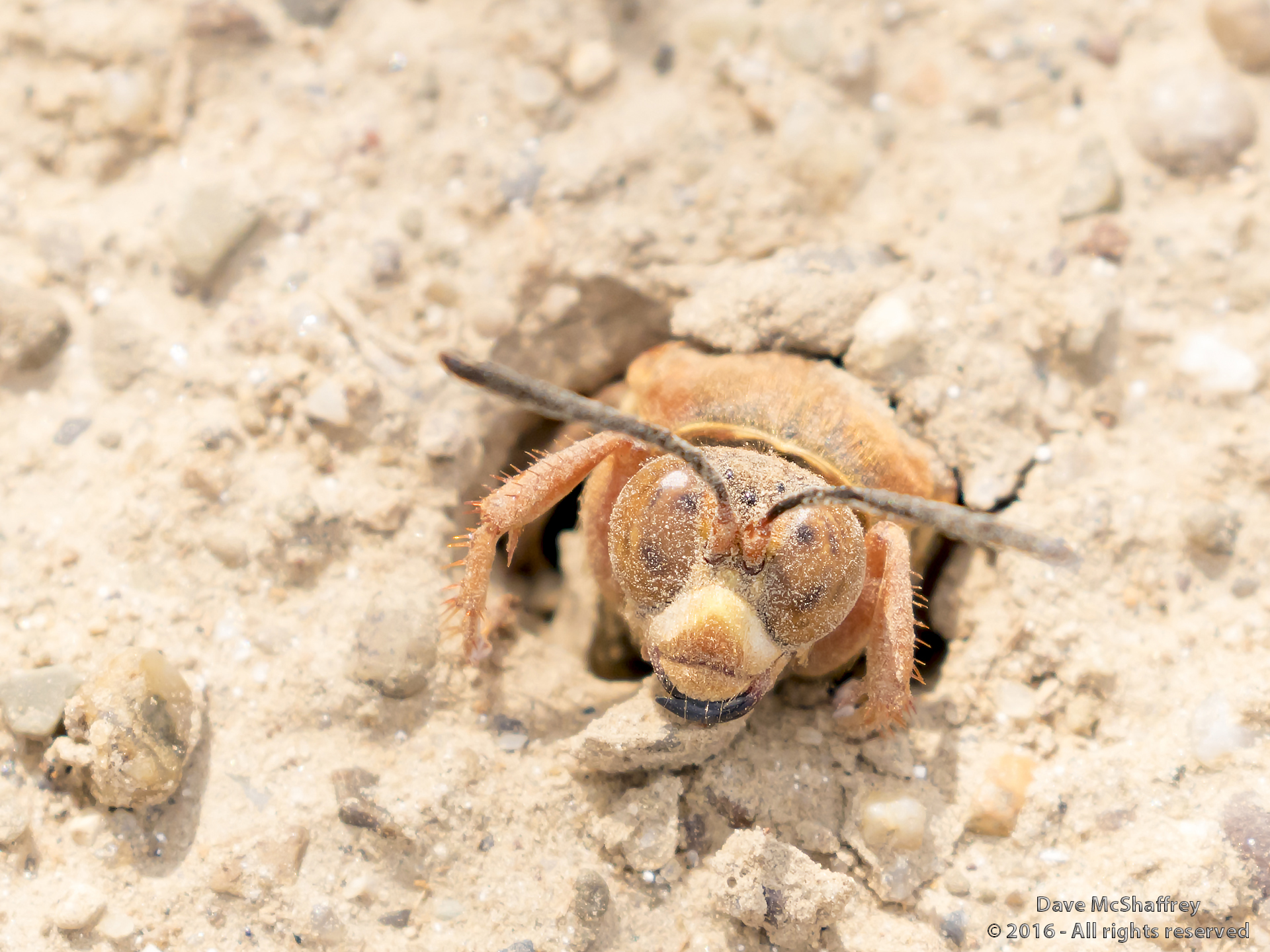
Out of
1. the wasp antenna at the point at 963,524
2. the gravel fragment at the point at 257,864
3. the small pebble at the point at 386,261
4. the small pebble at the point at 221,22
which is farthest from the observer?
the small pebble at the point at 221,22

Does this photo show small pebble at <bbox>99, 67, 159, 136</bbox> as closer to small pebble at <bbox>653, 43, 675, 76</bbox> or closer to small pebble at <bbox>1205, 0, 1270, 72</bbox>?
small pebble at <bbox>653, 43, 675, 76</bbox>

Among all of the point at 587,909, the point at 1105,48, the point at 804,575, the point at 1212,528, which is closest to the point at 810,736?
the point at 804,575

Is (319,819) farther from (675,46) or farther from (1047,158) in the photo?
(1047,158)

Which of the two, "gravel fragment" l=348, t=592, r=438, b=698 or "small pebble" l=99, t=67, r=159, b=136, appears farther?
"small pebble" l=99, t=67, r=159, b=136

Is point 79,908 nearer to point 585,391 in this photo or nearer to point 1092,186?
point 585,391

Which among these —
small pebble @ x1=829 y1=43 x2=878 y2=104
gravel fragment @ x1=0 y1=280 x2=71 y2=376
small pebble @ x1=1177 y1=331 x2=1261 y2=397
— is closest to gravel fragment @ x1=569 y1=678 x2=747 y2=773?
small pebble @ x1=1177 y1=331 x2=1261 y2=397

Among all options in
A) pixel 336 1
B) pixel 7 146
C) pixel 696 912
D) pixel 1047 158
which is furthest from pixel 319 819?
pixel 1047 158

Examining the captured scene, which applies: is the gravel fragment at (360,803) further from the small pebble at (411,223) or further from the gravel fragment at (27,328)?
the small pebble at (411,223)

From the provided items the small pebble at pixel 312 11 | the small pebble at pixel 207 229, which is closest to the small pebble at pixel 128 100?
the small pebble at pixel 207 229
